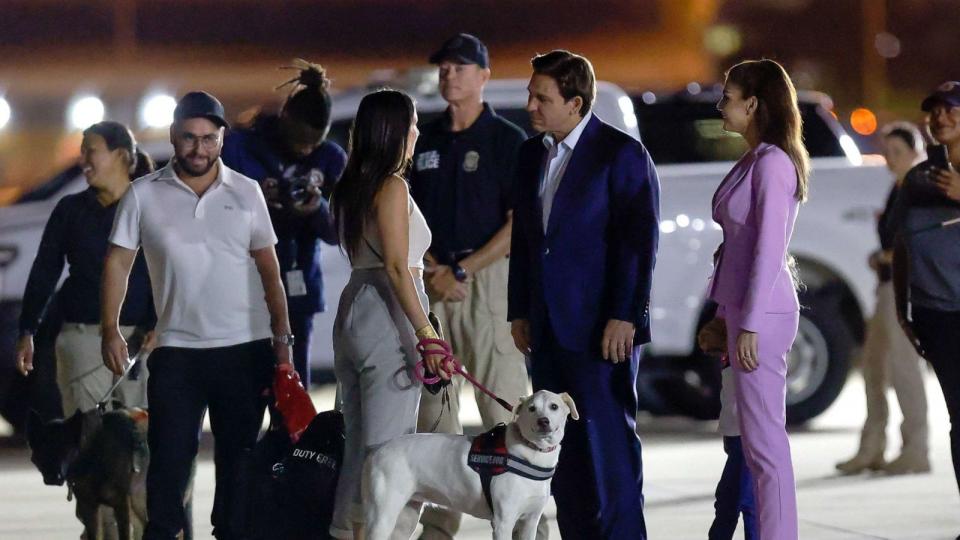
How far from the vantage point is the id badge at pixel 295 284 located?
846cm

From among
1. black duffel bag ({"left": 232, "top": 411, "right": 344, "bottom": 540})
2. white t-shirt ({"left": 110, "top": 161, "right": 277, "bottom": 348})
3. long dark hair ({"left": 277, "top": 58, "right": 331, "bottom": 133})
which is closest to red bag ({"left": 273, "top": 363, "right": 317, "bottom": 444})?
black duffel bag ({"left": 232, "top": 411, "right": 344, "bottom": 540})

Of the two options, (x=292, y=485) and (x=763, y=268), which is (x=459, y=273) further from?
(x=763, y=268)

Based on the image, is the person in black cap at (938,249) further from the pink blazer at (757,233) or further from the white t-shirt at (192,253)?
the white t-shirt at (192,253)

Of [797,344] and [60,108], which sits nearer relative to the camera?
[797,344]

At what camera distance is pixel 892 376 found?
421 inches

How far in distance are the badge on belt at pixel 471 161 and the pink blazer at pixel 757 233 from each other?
153cm

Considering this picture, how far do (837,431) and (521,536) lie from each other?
6.43 metres

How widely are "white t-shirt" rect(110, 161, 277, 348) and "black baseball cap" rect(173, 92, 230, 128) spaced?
21 centimetres

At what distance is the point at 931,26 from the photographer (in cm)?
5769

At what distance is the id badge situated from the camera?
27.8ft

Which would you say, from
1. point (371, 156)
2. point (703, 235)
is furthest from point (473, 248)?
point (703, 235)

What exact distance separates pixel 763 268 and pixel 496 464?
1.11m

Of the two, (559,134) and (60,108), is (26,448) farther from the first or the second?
(60,108)

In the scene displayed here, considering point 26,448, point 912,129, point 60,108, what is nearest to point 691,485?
point 912,129
